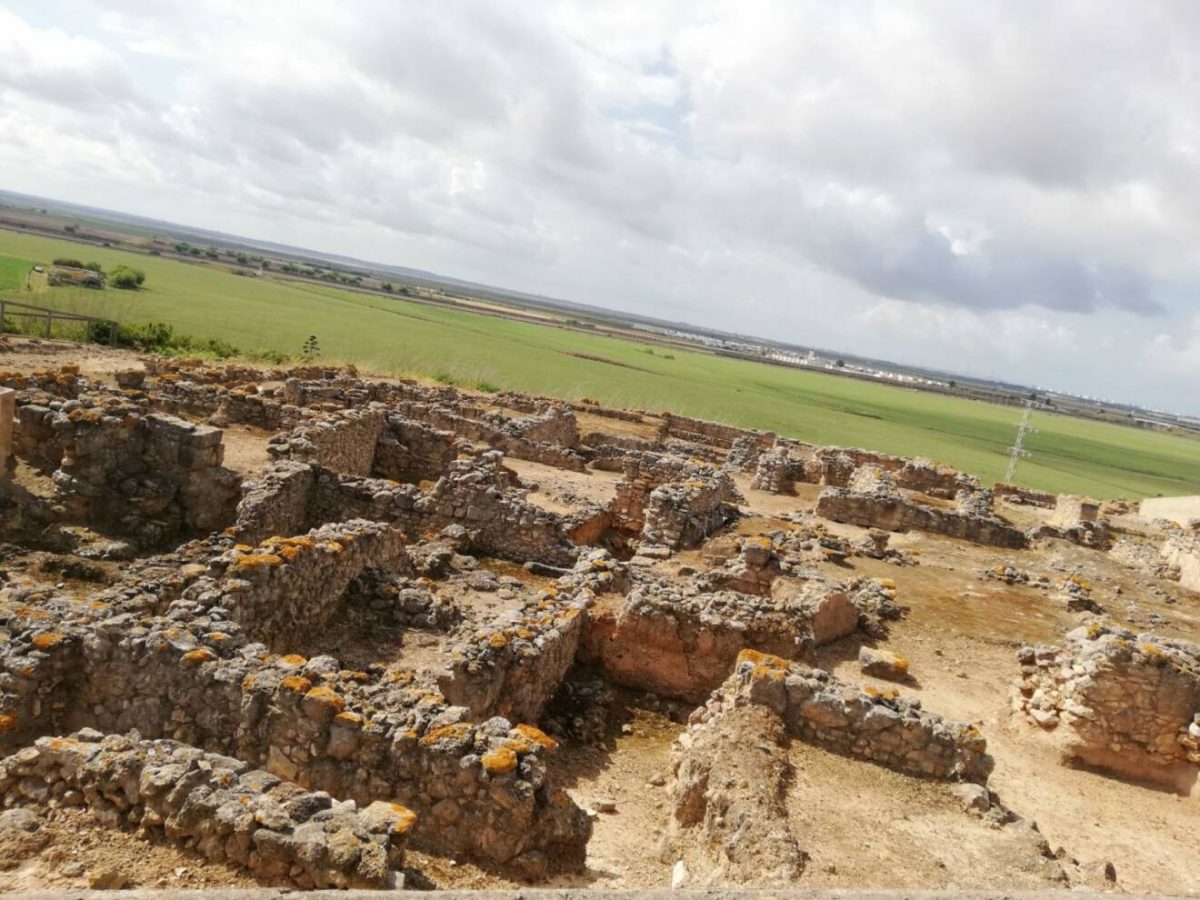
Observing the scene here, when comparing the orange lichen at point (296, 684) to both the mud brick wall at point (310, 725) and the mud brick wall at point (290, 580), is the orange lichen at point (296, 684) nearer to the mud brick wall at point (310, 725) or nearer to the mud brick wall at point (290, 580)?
the mud brick wall at point (310, 725)

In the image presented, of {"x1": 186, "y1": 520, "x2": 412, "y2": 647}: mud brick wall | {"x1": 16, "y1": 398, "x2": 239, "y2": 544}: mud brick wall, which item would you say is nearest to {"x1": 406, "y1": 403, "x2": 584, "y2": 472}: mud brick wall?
{"x1": 16, "y1": 398, "x2": 239, "y2": 544}: mud brick wall

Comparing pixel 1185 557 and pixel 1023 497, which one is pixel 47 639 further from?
pixel 1023 497

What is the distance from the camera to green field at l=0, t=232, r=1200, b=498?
170 feet

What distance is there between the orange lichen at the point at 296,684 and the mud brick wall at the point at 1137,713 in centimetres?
1085

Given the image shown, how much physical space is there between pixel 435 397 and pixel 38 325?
17628 millimetres

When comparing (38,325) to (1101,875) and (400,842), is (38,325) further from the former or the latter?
(1101,875)

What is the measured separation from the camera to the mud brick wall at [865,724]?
870 cm

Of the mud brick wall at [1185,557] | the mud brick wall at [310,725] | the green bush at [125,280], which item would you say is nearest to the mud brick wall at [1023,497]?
the mud brick wall at [1185,557]

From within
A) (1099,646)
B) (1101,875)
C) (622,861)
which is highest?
(1099,646)

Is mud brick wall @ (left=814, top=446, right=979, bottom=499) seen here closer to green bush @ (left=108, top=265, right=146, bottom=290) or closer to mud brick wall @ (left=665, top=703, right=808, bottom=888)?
mud brick wall @ (left=665, top=703, right=808, bottom=888)

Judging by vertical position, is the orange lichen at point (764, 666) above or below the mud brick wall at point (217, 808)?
above

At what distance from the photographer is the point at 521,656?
991 cm

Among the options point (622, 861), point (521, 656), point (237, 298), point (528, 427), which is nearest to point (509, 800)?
point (622, 861)

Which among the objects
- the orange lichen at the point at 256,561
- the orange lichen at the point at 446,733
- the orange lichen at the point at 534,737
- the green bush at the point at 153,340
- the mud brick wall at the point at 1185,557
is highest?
the mud brick wall at the point at 1185,557
